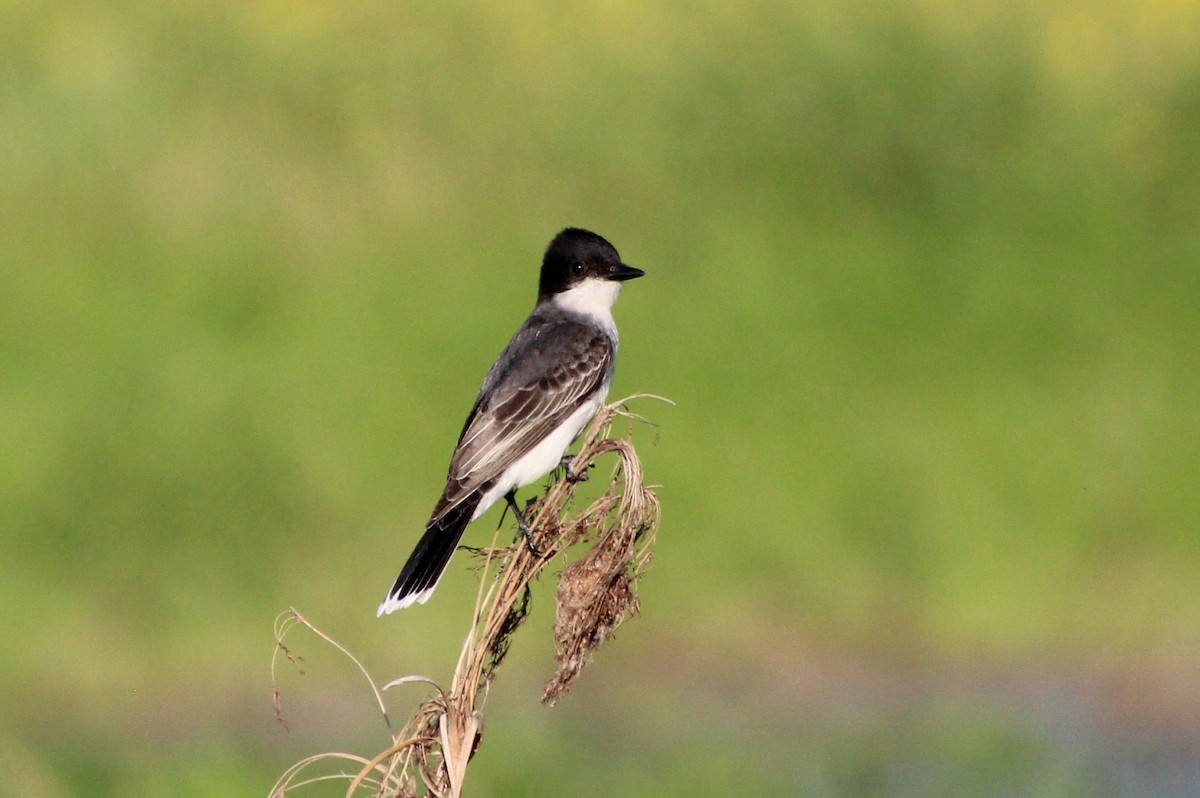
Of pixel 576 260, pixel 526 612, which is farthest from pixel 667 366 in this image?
pixel 526 612

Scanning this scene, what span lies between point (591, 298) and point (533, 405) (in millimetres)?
891

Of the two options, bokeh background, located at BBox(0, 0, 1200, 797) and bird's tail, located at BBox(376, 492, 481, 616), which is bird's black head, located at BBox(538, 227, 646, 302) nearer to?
bird's tail, located at BBox(376, 492, 481, 616)

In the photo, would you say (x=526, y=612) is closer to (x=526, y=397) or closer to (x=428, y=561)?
(x=428, y=561)

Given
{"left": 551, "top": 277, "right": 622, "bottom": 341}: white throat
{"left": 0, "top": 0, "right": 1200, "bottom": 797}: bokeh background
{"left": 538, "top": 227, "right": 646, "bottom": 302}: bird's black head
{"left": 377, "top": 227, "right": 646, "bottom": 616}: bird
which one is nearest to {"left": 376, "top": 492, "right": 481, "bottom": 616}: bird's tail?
{"left": 377, "top": 227, "right": 646, "bottom": 616}: bird

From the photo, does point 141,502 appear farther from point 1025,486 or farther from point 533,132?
point 1025,486

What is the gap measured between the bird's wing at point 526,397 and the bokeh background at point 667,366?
3090 millimetres

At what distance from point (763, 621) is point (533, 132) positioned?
3495 mm

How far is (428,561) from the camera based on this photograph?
507cm

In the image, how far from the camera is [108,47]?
10.7 m

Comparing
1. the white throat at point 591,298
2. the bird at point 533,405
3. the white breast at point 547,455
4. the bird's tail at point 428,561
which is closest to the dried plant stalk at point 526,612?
the bird's tail at point 428,561

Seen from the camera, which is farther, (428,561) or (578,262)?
(578,262)

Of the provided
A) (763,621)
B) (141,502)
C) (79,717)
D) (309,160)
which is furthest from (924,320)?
(79,717)

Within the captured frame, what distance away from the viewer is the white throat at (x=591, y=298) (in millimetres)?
6426

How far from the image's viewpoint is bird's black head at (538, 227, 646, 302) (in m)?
6.49
